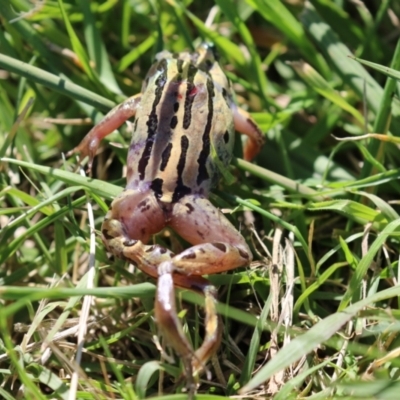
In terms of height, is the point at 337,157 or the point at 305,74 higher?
the point at 305,74

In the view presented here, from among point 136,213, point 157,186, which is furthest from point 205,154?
point 136,213

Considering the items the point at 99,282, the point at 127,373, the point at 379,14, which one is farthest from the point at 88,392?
the point at 379,14

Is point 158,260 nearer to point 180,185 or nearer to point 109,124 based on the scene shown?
point 180,185

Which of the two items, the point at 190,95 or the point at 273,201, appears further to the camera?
the point at 273,201

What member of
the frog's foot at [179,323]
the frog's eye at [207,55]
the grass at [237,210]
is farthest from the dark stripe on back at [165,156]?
the frog's eye at [207,55]

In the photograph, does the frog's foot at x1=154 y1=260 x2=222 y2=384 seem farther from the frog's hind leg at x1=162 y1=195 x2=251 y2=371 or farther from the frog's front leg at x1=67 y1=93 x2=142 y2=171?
the frog's front leg at x1=67 y1=93 x2=142 y2=171

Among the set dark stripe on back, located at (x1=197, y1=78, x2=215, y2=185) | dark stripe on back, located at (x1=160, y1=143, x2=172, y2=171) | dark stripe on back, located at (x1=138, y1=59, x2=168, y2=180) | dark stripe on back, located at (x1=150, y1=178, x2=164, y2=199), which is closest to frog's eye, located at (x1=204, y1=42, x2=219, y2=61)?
dark stripe on back, located at (x1=138, y1=59, x2=168, y2=180)

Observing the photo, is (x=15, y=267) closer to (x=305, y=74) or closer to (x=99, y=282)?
(x=99, y=282)

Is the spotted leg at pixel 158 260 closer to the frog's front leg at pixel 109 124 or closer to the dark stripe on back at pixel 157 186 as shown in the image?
the dark stripe on back at pixel 157 186
